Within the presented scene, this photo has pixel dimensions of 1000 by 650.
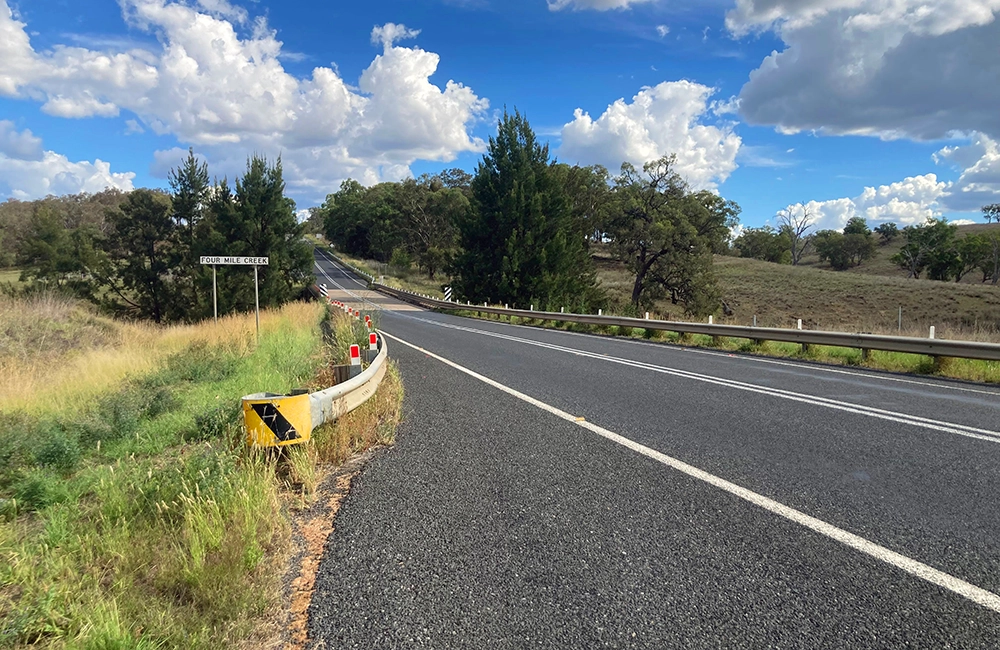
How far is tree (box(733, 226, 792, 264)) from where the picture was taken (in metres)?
118

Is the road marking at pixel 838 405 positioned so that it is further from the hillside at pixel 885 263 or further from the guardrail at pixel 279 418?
the hillside at pixel 885 263

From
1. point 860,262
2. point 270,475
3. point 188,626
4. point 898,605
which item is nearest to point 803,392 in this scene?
point 898,605

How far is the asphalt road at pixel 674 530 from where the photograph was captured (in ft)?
8.59

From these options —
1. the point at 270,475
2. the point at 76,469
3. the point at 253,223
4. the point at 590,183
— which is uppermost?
the point at 590,183

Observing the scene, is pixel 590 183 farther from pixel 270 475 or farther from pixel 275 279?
pixel 270 475

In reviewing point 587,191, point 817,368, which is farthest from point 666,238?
point 817,368

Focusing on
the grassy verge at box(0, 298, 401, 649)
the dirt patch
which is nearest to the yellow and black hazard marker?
the grassy verge at box(0, 298, 401, 649)

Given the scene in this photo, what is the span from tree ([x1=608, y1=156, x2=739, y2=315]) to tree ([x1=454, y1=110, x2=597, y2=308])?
4.04 metres

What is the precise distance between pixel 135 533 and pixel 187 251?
4929 centimetres

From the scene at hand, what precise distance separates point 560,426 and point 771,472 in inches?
89.9

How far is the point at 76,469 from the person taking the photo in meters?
5.11

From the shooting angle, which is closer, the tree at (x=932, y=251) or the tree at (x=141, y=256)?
the tree at (x=141, y=256)

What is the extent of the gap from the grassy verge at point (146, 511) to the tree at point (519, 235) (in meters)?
33.4

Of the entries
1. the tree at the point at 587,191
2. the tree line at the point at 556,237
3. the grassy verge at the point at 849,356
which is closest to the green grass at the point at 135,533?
the grassy verge at the point at 849,356
